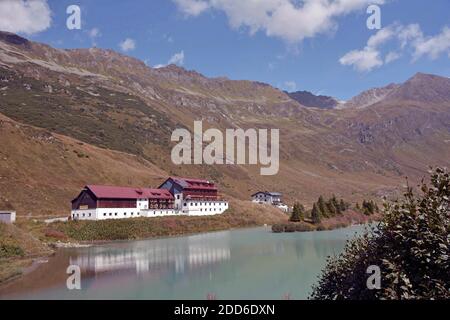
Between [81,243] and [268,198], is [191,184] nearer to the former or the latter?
[81,243]

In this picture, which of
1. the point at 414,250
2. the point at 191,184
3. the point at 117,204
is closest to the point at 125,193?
the point at 117,204

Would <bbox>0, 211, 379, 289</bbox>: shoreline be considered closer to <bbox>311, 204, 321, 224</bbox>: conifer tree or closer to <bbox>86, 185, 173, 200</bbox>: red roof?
<bbox>311, 204, 321, 224</bbox>: conifer tree

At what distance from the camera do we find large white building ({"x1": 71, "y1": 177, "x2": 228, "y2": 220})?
81.9 m

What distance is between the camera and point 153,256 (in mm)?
53625

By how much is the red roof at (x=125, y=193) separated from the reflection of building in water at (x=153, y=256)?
59.2ft

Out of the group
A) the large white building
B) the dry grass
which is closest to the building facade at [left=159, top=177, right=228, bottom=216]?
the large white building

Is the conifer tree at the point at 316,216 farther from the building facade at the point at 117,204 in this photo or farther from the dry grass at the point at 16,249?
the dry grass at the point at 16,249

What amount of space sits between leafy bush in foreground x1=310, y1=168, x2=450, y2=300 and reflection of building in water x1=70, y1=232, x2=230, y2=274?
28.5 m

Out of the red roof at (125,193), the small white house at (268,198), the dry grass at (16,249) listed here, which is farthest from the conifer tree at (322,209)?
the dry grass at (16,249)

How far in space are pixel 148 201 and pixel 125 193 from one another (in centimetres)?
650

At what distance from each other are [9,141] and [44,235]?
58043 millimetres

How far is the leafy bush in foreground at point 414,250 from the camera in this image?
561 inches

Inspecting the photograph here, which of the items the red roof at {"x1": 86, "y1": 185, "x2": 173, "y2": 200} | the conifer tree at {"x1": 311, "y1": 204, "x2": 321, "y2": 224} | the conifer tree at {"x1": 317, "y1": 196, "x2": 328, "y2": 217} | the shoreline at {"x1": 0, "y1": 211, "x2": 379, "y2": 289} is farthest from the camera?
the conifer tree at {"x1": 317, "y1": 196, "x2": 328, "y2": 217}

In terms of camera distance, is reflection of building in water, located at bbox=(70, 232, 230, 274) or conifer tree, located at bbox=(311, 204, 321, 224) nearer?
reflection of building in water, located at bbox=(70, 232, 230, 274)
